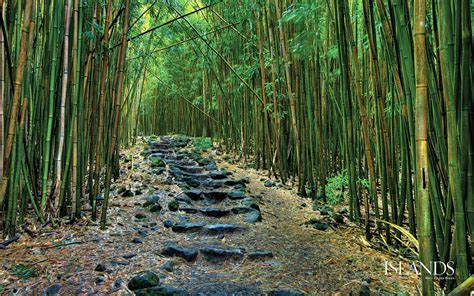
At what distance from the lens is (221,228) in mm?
2197

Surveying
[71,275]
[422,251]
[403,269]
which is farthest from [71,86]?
[403,269]

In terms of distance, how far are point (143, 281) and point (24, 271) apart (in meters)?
0.52

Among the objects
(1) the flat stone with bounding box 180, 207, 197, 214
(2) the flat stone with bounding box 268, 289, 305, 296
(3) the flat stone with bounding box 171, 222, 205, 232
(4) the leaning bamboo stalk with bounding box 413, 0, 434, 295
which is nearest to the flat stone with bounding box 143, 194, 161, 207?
(1) the flat stone with bounding box 180, 207, 197, 214

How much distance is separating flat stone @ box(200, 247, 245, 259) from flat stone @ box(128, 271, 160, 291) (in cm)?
44

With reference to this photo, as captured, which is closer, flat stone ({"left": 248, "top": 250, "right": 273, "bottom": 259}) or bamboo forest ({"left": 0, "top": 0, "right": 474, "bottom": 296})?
bamboo forest ({"left": 0, "top": 0, "right": 474, "bottom": 296})

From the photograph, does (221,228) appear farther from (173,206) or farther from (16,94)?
(16,94)

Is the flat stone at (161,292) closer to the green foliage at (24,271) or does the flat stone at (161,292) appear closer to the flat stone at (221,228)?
the green foliage at (24,271)

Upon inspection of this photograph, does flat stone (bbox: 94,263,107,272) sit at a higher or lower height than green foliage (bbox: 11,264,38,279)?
lower

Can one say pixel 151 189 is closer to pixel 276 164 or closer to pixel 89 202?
pixel 89 202

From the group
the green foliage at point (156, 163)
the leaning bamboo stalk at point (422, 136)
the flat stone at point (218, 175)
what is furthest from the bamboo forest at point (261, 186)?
the green foliage at point (156, 163)

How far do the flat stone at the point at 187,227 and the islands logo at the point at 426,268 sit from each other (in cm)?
124

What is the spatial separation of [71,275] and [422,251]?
137cm

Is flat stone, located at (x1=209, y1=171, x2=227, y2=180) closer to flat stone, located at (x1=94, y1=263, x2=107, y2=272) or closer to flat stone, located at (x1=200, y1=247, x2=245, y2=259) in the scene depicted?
flat stone, located at (x1=200, y1=247, x2=245, y2=259)

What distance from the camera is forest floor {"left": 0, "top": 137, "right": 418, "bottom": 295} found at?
1.33 m
